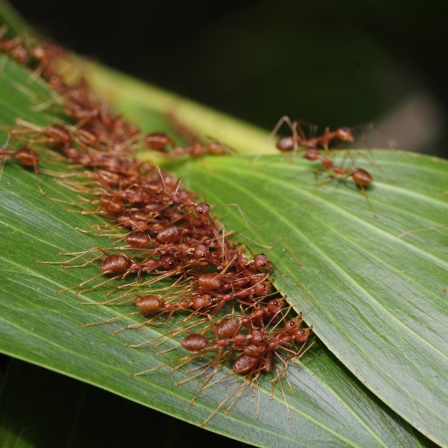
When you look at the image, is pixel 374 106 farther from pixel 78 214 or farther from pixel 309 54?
pixel 78 214

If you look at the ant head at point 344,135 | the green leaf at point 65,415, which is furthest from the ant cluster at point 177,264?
the ant head at point 344,135

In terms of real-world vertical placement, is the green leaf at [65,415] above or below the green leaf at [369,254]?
below

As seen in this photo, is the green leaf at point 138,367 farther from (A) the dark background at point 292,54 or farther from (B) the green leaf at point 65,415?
(A) the dark background at point 292,54

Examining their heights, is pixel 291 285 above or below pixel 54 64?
above

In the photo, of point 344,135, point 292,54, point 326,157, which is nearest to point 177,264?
point 326,157

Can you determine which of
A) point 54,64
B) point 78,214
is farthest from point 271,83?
point 78,214

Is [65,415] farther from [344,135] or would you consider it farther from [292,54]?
[292,54]

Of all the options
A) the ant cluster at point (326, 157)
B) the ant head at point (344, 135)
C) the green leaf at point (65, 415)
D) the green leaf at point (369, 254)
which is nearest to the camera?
the green leaf at point (369, 254)

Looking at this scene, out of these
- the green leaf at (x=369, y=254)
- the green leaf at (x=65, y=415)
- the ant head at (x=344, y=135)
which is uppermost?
the ant head at (x=344, y=135)

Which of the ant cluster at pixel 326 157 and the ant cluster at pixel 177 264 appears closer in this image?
the ant cluster at pixel 177 264
